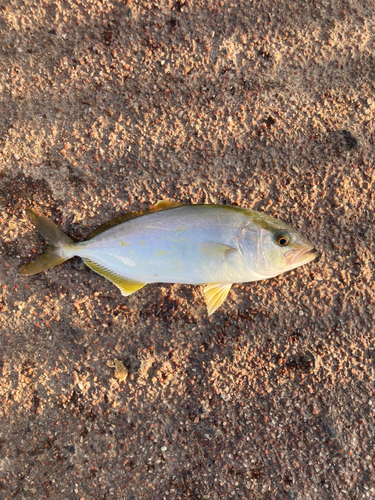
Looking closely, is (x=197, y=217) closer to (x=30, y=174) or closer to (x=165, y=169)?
(x=165, y=169)

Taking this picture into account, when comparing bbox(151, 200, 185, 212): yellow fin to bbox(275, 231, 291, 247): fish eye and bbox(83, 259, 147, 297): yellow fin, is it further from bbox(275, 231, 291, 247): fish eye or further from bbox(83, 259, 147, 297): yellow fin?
bbox(275, 231, 291, 247): fish eye

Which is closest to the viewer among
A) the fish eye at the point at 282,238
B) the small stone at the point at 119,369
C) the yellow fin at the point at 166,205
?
the fish eye at the point at 282,238

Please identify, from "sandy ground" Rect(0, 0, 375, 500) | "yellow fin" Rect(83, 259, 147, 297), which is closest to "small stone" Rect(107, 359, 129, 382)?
"sandy ground" Rect(0, 0, 375, 500)

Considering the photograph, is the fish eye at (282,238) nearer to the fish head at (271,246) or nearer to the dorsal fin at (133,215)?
the fish head at (271,246)

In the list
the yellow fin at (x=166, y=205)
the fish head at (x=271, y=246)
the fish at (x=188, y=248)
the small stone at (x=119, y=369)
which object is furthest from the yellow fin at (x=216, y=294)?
the small stone at (x=119, y=369)

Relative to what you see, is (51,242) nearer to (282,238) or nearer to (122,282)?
(122,282)

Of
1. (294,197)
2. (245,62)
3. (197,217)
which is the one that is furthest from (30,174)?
(294,197)

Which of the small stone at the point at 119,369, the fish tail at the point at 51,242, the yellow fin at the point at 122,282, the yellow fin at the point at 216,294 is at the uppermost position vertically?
the fish tail at the point at 51,242
